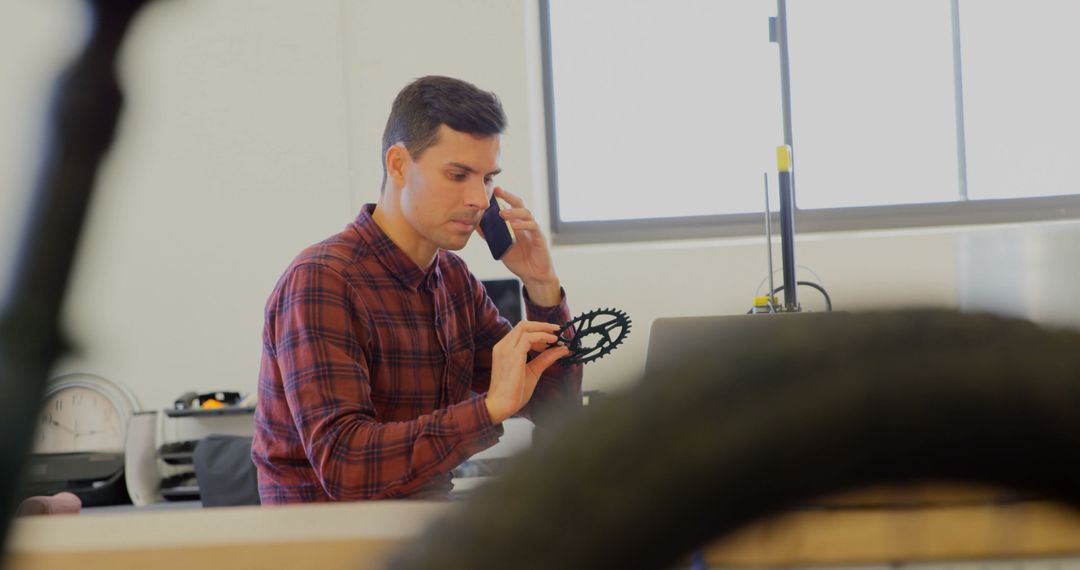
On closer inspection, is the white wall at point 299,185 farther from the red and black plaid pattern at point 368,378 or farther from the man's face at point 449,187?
the red and black plaid pattern at point 368,378

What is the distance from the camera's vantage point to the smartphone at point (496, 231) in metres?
1.85

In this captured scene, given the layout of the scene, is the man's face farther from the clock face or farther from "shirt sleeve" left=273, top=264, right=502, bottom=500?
the clock face

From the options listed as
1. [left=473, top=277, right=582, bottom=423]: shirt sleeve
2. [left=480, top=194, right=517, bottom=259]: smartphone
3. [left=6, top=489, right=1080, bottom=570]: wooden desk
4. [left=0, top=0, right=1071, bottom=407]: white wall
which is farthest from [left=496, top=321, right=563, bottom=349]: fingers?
[left=0, top=0, right=1071, bottom=407]: white wall

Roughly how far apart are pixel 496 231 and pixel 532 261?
10cm

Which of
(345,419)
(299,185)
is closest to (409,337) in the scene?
(345,419)

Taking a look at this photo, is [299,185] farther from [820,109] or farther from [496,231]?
[496,231]

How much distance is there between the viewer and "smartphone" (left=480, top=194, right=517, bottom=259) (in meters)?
1.85

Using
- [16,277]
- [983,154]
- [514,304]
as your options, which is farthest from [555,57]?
[16,277]

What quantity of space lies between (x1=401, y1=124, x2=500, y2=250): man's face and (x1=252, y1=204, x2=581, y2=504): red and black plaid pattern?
0.21ft

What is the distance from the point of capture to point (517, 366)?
4.73ft

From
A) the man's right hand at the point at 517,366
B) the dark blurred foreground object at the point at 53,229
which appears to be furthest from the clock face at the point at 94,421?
the dark blurred foreground object at the point at 53,229

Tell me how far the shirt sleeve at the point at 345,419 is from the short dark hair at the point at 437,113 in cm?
36

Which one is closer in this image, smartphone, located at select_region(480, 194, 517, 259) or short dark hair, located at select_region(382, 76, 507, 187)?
short dark hair, located at select_region(382, 76, 507, 187)

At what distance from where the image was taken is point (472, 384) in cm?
178
